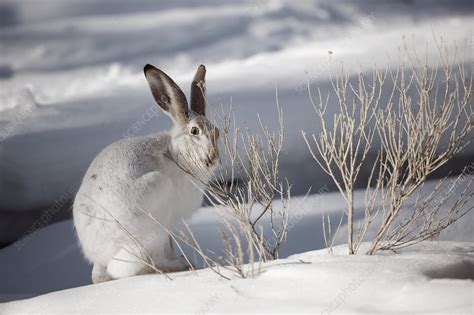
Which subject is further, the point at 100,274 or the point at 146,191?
the point at 100,274

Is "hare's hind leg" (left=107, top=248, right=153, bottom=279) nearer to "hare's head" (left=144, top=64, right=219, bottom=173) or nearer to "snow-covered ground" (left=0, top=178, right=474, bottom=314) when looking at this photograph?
"snow-covered ground" (left=0, top=178, right=474, bottom=314)

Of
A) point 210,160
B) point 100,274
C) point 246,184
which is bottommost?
point 100,274

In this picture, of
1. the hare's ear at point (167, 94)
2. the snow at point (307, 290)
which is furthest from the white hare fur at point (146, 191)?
the snow at point (307, 290)

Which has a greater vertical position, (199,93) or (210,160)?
(199,93)

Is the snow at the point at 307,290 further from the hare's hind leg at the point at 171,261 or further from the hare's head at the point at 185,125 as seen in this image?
the hare's head at the point at 185,125

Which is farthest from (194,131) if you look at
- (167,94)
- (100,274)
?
(100,274)

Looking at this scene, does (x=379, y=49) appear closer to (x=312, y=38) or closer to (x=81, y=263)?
(x=312, y=38)

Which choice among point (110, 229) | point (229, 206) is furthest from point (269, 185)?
point (110, 229)

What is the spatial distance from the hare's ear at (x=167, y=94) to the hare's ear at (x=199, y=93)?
0.33 feet

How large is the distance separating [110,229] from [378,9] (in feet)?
7.19

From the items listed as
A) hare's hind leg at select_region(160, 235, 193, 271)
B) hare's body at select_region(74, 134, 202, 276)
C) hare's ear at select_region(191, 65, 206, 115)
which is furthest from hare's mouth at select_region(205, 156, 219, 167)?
hare's hind leg at select_region(160, 235, 193, 271)

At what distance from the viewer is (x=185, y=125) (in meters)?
3.25

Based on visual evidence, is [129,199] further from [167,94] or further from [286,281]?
[286,281]

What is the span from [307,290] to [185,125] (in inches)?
38.6
